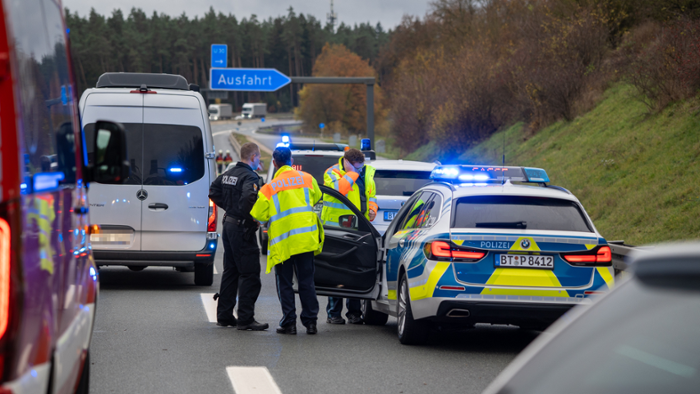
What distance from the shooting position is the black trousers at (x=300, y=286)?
8.37m

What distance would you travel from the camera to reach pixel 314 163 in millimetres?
14641

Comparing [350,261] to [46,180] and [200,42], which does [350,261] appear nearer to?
[46,180]

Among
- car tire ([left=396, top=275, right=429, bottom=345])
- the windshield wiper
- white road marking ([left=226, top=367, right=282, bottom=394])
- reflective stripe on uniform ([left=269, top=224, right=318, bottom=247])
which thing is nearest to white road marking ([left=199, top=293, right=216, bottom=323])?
reflective stripe on uniform ([left=269, top=224, right=318, bottom=247])

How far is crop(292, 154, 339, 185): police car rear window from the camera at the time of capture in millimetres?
14547

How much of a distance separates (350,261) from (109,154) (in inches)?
166

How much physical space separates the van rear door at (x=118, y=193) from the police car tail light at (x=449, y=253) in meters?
4.89

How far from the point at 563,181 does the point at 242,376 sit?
55.6 feet

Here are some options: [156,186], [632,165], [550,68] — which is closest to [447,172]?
[156,186]

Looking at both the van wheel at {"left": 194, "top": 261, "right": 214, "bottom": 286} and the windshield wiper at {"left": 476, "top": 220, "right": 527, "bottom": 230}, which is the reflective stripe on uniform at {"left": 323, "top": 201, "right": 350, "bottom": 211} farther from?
the van wheel at {"left": 194, "top": 261, "right": 214, "bottom": 286}

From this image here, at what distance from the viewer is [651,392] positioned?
2.14m

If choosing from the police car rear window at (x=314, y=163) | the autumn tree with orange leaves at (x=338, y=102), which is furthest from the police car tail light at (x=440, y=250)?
the autumn tree with orange leaves at (x=338, y=102)

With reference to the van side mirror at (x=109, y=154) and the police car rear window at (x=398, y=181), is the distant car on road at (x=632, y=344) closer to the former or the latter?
the van side mirror at (x=109, y=154)

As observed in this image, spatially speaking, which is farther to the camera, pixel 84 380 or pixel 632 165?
pixel 632 165

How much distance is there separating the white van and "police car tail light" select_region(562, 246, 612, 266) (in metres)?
5.23
